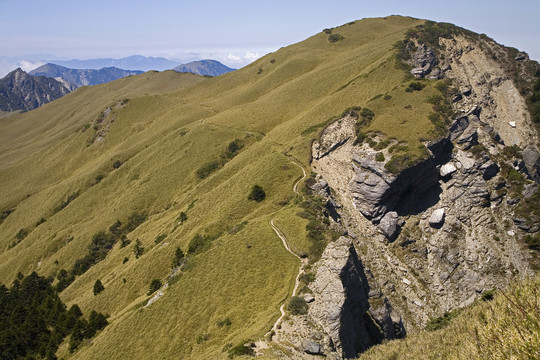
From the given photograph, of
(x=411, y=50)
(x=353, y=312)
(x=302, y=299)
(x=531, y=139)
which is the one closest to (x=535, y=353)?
(x=302, y=299)

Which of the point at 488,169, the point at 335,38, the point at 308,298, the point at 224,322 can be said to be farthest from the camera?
the point at 335,38

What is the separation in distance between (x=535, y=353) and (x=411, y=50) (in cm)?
13960

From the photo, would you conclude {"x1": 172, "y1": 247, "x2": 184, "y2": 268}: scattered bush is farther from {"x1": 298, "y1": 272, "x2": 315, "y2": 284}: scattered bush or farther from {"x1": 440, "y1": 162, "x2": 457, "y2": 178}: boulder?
{"x1": 440, "y1": 162, "x2": 457, "y2": 178}: boulder

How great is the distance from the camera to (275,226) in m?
60.8

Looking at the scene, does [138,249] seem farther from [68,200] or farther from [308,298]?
[68,200]

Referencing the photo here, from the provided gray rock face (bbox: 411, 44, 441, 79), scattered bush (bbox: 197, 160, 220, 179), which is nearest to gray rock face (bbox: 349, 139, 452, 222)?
gray rock face (bbox: 411, 44, 441, 79)

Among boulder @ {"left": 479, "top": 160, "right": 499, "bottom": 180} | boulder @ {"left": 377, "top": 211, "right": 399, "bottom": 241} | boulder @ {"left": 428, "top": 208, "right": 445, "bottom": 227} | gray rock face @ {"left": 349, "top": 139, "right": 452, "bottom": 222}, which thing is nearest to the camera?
boulder @ {"left": 377, "top": 211, "right": 399, "bottom": 241}

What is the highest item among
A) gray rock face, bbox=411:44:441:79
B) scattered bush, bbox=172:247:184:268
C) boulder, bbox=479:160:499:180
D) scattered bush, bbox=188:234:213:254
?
gray rock face, bbox=411:44:441:79

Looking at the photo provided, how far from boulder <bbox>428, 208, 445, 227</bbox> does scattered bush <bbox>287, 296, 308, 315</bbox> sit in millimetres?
46391

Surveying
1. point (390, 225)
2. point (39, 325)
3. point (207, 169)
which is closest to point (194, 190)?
point (207, 169)

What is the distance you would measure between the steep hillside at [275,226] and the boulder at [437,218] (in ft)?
1.74

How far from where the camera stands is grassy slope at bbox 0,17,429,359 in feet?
161

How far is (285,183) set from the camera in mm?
78500

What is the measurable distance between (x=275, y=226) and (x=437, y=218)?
38784mm
